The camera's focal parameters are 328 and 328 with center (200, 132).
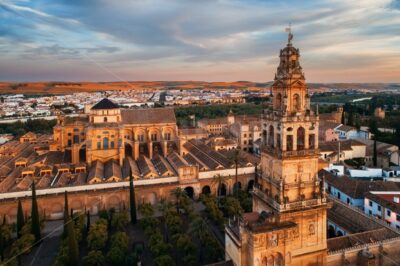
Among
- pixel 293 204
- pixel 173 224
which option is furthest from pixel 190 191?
pixel 293 204

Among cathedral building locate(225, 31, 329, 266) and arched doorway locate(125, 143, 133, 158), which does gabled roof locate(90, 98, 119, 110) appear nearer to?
arched doorway locate(125, 143, 133, 158)

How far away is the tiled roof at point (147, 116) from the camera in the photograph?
53.1 m

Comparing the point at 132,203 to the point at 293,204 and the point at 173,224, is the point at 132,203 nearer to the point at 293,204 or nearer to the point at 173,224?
the point at 173,224

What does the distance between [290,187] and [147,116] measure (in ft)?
125

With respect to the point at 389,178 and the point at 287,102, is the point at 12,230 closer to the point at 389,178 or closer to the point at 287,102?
the point at 287,102

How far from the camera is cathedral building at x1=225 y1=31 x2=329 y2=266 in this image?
18.4 meters

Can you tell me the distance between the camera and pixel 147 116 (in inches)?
2132

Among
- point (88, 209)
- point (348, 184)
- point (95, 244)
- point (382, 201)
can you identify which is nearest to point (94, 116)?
point (88, 209)

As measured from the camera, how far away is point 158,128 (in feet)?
177

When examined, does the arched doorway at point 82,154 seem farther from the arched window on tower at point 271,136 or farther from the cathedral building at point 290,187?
the arched window on tower at point 271,136

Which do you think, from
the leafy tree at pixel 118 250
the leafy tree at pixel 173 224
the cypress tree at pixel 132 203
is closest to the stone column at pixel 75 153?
the cypress tree at pixel 132 203

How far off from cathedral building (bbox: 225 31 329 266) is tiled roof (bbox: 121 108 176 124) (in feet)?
116

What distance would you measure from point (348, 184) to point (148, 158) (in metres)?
27.0

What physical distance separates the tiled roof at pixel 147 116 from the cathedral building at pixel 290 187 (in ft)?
116
